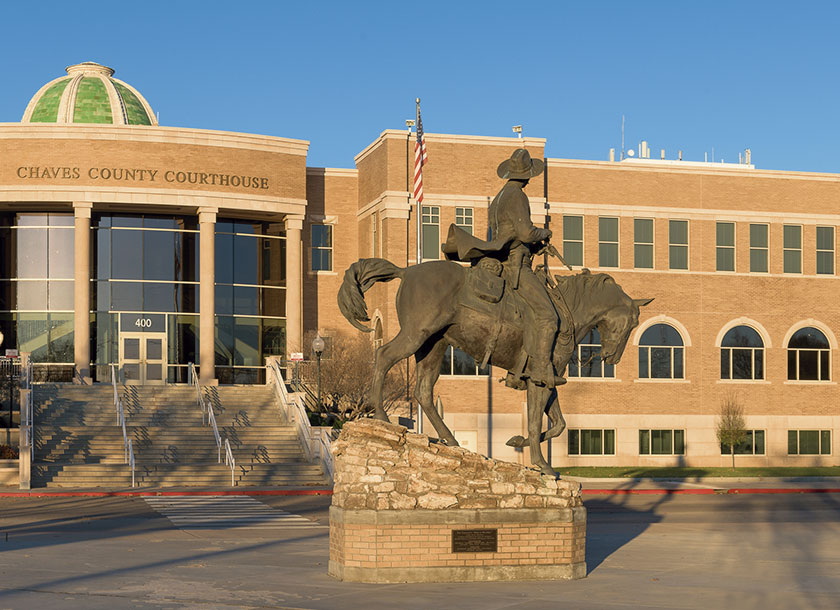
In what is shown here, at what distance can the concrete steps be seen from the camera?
3428 cm

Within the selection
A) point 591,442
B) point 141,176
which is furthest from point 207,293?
point 591,442

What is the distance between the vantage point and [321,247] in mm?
51719

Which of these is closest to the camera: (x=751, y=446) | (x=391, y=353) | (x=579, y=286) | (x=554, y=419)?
(x=391, y=353)

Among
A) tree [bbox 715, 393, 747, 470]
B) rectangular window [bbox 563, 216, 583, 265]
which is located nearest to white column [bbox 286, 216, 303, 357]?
rectangular window [bbox 563, 216, 583, 265]

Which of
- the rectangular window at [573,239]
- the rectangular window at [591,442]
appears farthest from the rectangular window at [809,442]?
the rectangular window at [573,239]

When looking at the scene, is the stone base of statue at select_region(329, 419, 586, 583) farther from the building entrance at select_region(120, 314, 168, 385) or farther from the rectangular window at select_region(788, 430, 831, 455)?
the rectangular window at select_region(788, 430, 831, 455)

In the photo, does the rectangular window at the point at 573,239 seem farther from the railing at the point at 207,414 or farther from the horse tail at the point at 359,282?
the horse tail at the point at 359,282

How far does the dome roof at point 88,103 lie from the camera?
57844mm

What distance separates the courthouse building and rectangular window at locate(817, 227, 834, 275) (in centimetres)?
6

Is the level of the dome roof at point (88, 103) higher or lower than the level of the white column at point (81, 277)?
higher

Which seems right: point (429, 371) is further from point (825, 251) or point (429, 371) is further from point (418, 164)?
point (825, 251)

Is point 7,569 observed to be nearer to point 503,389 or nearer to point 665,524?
point 665,524

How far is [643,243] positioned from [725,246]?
3711mm

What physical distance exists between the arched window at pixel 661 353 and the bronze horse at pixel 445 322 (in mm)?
34092
